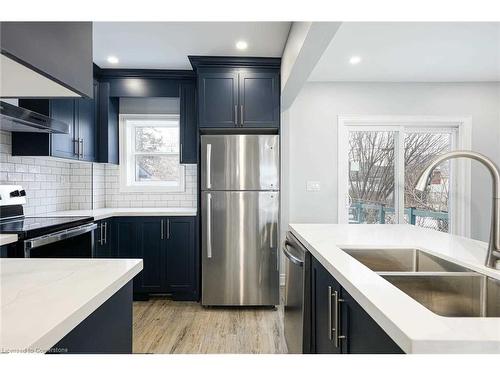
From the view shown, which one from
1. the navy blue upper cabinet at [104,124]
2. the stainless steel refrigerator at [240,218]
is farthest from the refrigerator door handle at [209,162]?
the navy blue upper cabinet at [104,124]

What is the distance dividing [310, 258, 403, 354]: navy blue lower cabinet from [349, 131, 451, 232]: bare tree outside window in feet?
8.62

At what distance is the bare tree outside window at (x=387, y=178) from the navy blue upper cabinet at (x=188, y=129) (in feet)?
6.48

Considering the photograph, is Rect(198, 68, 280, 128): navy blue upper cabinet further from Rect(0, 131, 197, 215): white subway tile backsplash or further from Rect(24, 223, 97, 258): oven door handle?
Rect(24, 223, 97, 258): oven door handle

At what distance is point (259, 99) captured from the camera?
3.28 metres

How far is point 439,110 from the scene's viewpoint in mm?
4027

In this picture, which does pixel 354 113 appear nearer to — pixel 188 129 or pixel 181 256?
pixel 188 129

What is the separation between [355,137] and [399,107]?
65 cm

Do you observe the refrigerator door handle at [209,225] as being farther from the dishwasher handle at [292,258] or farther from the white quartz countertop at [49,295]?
the white quartz countertop at [49,295]

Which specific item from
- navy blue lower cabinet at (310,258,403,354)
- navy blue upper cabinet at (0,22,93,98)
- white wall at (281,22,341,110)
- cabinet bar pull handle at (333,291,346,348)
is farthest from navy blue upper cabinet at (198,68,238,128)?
cabinet bar pull handle at (333,291,346,348)

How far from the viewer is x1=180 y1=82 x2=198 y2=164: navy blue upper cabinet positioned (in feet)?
11.4

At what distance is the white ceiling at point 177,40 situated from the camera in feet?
8.32

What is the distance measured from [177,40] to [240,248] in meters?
2.00

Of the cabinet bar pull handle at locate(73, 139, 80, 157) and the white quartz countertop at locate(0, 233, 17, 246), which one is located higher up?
the cabinet bar pull handle at locate(73, 139, 80, 157)
